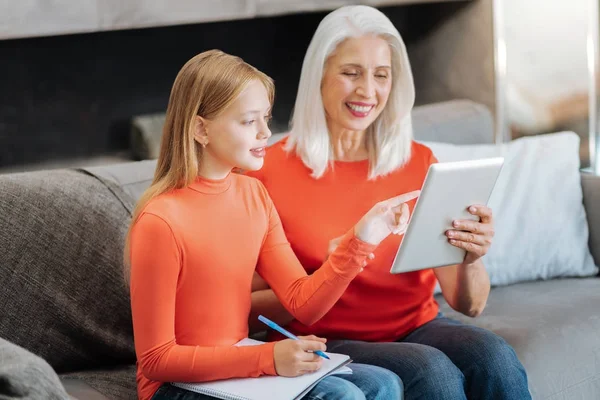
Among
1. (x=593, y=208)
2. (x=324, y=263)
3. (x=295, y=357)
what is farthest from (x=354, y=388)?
(x=593, y=208)

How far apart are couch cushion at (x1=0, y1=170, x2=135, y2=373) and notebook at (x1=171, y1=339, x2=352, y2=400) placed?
Result: 1.22 feet

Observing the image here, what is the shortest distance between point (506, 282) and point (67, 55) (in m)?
1.32

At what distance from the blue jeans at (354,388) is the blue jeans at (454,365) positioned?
4 centimetres

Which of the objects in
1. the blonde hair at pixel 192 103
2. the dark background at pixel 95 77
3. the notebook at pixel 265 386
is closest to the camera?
the notebook at pixel 265 386

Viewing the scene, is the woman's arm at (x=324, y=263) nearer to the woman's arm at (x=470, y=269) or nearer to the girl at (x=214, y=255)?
the girl at (x=214, y=255)

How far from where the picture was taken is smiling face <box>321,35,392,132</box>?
5.76ft

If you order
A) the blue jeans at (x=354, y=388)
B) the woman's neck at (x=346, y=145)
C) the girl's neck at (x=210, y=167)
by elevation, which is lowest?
the blue jeans at (x=354, y=388)

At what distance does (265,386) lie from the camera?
1.35 metres

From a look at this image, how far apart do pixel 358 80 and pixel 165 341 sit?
672 millimetres

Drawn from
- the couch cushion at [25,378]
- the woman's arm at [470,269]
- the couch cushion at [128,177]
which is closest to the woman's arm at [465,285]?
the woman's arm at [470,269]

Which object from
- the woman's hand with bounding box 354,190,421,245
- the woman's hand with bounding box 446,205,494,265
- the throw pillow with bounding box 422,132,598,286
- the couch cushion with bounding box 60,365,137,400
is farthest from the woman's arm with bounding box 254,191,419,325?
the throw pillow with bounding box 422,132,598,286

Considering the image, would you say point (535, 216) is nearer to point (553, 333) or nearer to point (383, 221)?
point (553, 333)

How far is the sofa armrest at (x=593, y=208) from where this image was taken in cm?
224

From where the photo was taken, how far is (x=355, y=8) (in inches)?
70.3
